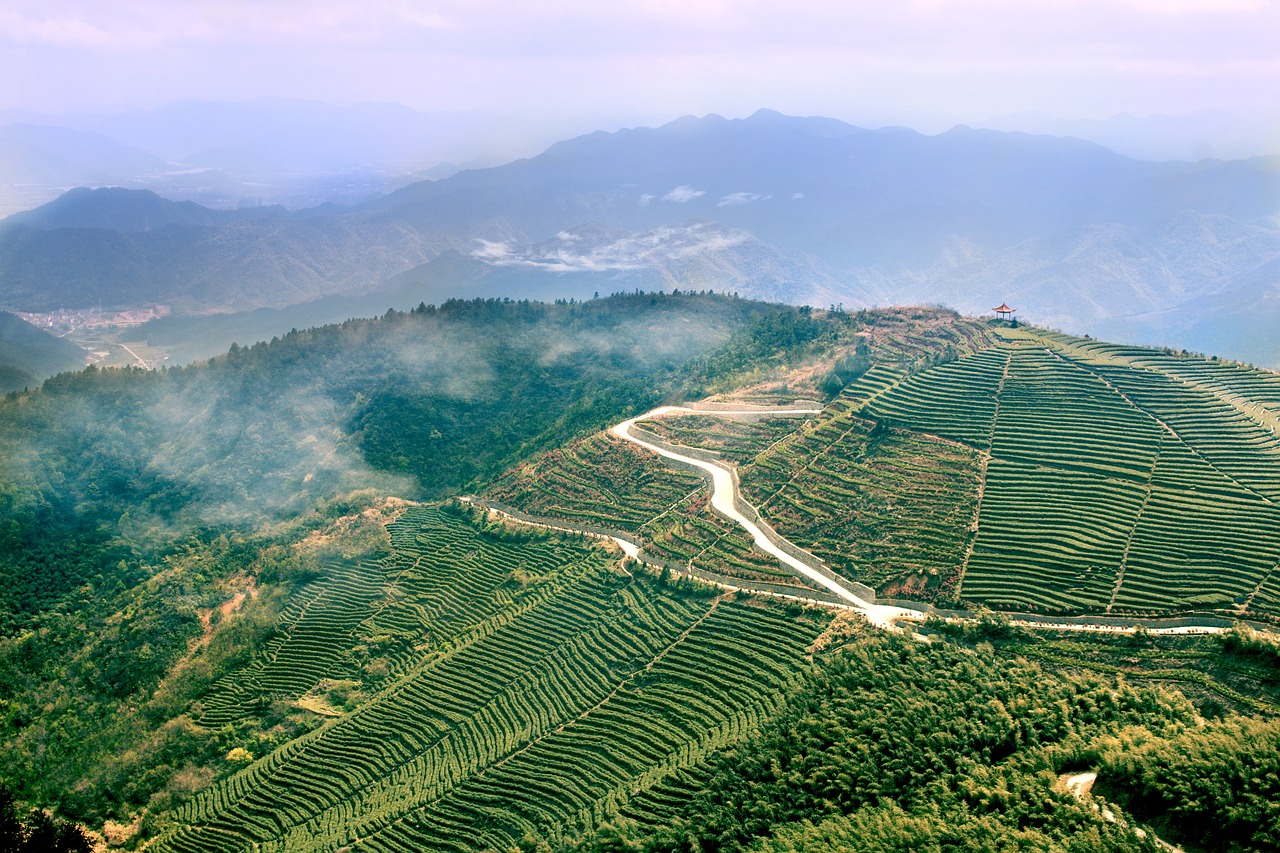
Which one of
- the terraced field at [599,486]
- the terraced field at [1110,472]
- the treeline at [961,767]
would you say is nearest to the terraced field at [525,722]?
the treeline at [961,767]

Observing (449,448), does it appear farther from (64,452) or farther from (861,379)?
(861,379)

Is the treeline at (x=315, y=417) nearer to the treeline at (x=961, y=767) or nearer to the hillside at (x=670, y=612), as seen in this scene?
the hillside at (x=670, y=612)

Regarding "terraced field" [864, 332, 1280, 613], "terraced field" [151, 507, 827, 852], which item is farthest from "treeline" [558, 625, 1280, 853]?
"terraced field" [864, 332, 1280, 613]

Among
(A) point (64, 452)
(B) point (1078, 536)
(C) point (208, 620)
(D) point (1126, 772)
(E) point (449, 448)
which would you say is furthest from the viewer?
(E) point (449, 448)

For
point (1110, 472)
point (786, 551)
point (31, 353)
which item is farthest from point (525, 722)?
point (31, 353)

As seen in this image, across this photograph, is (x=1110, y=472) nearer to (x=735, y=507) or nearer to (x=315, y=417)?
(x=735, y=507)

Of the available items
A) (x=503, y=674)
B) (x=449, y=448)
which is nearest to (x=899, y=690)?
(x=503, y=674)

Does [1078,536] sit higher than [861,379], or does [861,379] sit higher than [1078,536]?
[861,379]
